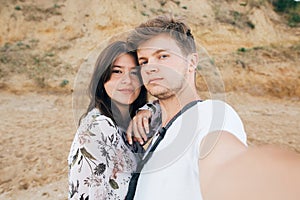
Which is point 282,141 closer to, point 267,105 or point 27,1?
point 267,105

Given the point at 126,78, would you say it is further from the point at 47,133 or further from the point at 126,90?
the point at 47,133

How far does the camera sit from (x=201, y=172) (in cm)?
55

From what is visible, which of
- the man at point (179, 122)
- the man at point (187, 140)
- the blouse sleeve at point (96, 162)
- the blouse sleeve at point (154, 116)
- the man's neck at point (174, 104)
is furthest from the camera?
the blouse sleeve at point (154, 116)

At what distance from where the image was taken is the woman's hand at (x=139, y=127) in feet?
3.78

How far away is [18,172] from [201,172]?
3.88 meters

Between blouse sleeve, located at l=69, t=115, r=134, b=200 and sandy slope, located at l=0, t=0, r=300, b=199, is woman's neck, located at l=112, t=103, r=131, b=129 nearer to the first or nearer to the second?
blouse sleeve, located at l=69, t=115, r=134, b=200

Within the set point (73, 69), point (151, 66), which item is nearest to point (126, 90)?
point (151, 66)

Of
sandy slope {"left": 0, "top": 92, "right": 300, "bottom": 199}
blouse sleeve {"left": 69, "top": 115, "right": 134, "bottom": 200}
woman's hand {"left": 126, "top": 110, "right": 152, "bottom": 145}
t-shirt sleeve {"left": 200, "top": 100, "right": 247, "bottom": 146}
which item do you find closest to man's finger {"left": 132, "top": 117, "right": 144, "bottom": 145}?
woman's hand {"left": 126, "top": 110, "right": 152, "bottom": 145}

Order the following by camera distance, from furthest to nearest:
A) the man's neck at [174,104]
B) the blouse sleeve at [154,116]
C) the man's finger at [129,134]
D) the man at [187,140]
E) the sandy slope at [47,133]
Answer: the sandy slope at [47,133]
the blouse sleeve at [154,116]
the man's finger at [129,134]
the man's neck at [174,104]
the man at [187,140]

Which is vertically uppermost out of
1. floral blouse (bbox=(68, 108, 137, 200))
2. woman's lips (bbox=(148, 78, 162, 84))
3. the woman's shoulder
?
woman's lips (bbox=(148, 78, 162, 84))

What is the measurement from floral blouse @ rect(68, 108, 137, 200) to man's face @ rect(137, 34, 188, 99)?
0.24 meters

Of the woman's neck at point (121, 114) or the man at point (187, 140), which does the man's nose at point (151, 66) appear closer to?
the man at point (187, 140)

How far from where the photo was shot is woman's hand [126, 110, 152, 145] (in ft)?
3.78

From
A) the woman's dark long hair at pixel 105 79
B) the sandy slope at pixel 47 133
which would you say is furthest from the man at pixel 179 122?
the sandy slope at pixel 47 133
